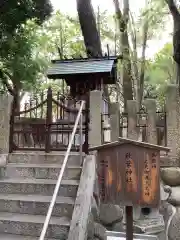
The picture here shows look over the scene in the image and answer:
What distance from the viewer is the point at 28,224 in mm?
4746

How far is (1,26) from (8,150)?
798 centimetres

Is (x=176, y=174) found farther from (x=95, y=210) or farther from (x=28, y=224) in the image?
(x=28, y=224)

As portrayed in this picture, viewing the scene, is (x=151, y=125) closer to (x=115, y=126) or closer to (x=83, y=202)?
(x=115, y=126)

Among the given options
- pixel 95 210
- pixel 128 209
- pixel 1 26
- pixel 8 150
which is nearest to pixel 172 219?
pixel 95 210

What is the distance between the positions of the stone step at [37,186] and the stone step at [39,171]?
0.18m

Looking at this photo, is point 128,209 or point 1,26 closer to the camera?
point 128,209

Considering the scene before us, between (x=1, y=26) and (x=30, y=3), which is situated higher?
(x=30, y=3)

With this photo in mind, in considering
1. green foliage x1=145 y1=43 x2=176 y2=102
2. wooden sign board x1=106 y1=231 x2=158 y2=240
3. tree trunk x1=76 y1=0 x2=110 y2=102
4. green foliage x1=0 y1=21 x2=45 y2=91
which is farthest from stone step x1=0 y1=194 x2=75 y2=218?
green foliage x1=145 y1=43 x2=176 y2=102

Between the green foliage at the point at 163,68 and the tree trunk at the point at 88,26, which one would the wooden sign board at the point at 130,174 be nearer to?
the tree trunk at the point at 88,26

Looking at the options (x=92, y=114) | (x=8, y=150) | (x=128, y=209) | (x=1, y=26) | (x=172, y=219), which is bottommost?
(x=172, y=219)

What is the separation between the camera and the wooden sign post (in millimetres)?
4094

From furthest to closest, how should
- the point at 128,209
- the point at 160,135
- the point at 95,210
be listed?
the point at 160,135
the point at 95,210
the point at 128,209

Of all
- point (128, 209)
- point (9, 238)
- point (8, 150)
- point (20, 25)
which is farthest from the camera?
point (20, 25)

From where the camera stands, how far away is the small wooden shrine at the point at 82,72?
10117mm
